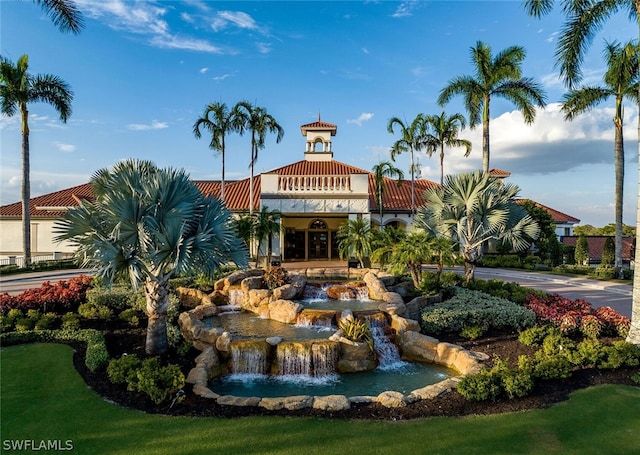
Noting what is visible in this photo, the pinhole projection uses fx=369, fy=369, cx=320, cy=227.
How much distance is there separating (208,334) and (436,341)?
6.76 m

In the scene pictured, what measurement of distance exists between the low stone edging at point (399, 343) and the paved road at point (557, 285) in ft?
28.7

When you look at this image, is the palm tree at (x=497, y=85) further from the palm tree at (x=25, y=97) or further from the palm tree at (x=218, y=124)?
the palm tree at (x=25, y=97)

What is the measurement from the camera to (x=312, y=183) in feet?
86.3

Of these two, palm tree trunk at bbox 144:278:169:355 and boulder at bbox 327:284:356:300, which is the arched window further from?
palm tree trunk at bbox 144:278:169:355

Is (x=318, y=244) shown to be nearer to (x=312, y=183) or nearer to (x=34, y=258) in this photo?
(x=312, y=183)

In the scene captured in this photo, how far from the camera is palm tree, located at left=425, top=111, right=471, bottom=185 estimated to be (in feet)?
89.1

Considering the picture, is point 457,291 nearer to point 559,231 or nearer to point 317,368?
point 317,368

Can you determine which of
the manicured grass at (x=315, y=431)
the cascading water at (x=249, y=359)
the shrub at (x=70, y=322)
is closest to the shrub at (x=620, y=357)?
the manicured grass at (x=315, y=431)

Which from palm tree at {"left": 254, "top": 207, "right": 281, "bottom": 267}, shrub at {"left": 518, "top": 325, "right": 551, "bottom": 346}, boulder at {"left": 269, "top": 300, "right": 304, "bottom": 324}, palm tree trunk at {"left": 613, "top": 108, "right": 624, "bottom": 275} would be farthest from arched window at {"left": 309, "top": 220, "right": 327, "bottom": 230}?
shrub at {"left": 518, "top": 325, "right": 551, "bottom": 346}

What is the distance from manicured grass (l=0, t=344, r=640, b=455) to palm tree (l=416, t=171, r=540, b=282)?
29.8 feet

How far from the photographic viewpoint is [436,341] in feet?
35.6

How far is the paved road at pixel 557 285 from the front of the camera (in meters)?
16.7

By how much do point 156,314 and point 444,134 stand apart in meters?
24.4

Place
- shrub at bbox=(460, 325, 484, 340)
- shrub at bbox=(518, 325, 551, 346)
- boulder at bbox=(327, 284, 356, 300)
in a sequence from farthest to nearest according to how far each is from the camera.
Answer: boulder at bbox=(327, 284, 356, 300) < shrub at bbox=(460, 325, 484, 340) < shrub at bbox=(518, 325, 551, 346)
